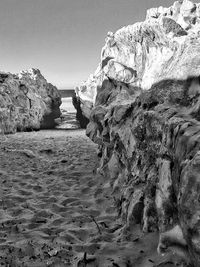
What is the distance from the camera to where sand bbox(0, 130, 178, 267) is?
4387 mm

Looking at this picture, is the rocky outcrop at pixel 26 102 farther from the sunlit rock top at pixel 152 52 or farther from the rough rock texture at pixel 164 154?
the rough rock texture at pixel 164 154

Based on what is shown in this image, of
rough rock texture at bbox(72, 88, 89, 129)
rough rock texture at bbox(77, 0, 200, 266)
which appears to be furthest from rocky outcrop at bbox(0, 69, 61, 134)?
rough rock texture at bbox(77, 0, 200, 266)

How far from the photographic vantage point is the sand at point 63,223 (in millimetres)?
4387

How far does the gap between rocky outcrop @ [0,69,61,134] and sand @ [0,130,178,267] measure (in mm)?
14562

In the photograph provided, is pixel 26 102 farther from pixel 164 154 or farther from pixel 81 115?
pixel 164 154

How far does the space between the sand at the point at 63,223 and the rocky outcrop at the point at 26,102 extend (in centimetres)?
1456

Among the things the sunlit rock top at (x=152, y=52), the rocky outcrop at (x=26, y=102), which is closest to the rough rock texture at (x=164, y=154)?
the sunlit rock top at (x=152, y=52)

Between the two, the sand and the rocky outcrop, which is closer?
the sand

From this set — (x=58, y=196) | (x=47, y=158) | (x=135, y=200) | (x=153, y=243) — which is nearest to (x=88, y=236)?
(x=135, y=200)

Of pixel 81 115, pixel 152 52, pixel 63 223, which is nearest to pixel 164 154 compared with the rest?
pixel 63 223

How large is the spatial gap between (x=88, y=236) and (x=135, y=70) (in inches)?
425

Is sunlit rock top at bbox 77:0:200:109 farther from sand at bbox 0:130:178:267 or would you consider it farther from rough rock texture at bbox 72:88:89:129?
sand at bbox 0:130:178:267

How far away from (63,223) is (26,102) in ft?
79.3

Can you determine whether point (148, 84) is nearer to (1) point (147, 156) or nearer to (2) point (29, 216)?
(1) point (147, 156)
